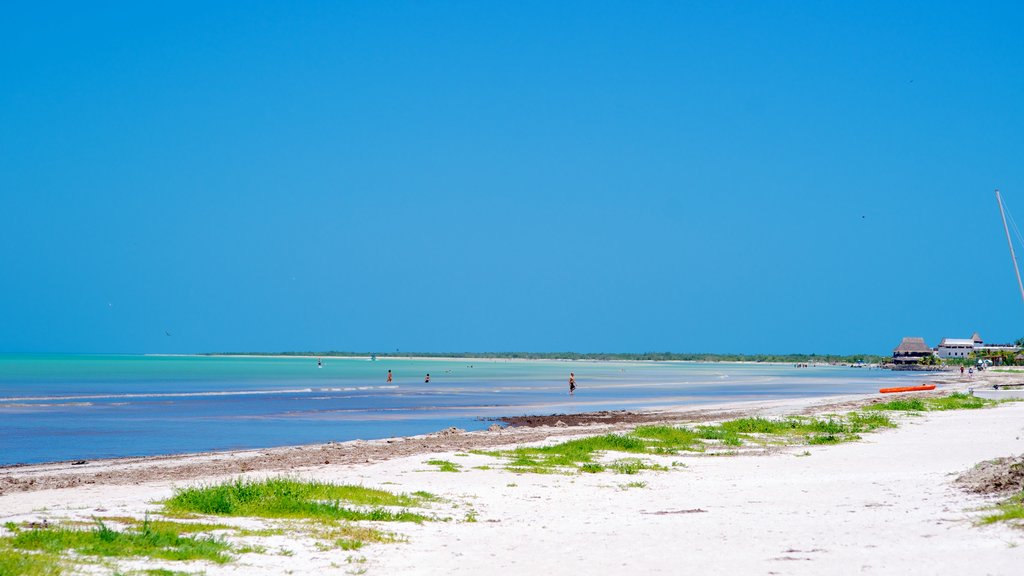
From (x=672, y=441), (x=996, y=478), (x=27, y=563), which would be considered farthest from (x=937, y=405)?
(x=27, y=563)

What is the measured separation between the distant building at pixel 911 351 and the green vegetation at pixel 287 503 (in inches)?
7243

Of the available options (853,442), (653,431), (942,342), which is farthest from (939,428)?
(942,342)

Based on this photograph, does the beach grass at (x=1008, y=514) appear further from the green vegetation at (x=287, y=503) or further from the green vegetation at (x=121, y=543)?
the green vegetation at (x=121, y=543)

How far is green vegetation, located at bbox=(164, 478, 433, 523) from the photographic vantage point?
1452 cm

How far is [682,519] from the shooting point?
50.1ft

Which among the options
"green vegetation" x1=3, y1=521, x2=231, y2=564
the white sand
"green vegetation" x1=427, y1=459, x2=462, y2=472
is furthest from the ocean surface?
"green vegetation" x1=3, y1=521, x2=231, y2=564

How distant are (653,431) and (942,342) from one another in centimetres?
18787

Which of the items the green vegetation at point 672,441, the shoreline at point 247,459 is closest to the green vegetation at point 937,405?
the green vegetation at point 672,441

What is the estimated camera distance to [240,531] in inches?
506

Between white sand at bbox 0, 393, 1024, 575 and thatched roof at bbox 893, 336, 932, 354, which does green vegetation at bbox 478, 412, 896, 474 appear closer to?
white sand at bbox 0, 393, 1024, 575

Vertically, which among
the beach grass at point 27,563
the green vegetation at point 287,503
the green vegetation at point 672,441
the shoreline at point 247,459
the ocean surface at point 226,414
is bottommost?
the ocean surface at point 226,414

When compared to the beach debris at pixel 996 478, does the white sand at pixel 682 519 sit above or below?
below

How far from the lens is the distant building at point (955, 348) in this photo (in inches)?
7466

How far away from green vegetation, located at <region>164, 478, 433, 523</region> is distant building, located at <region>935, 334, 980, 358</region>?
19580cm
